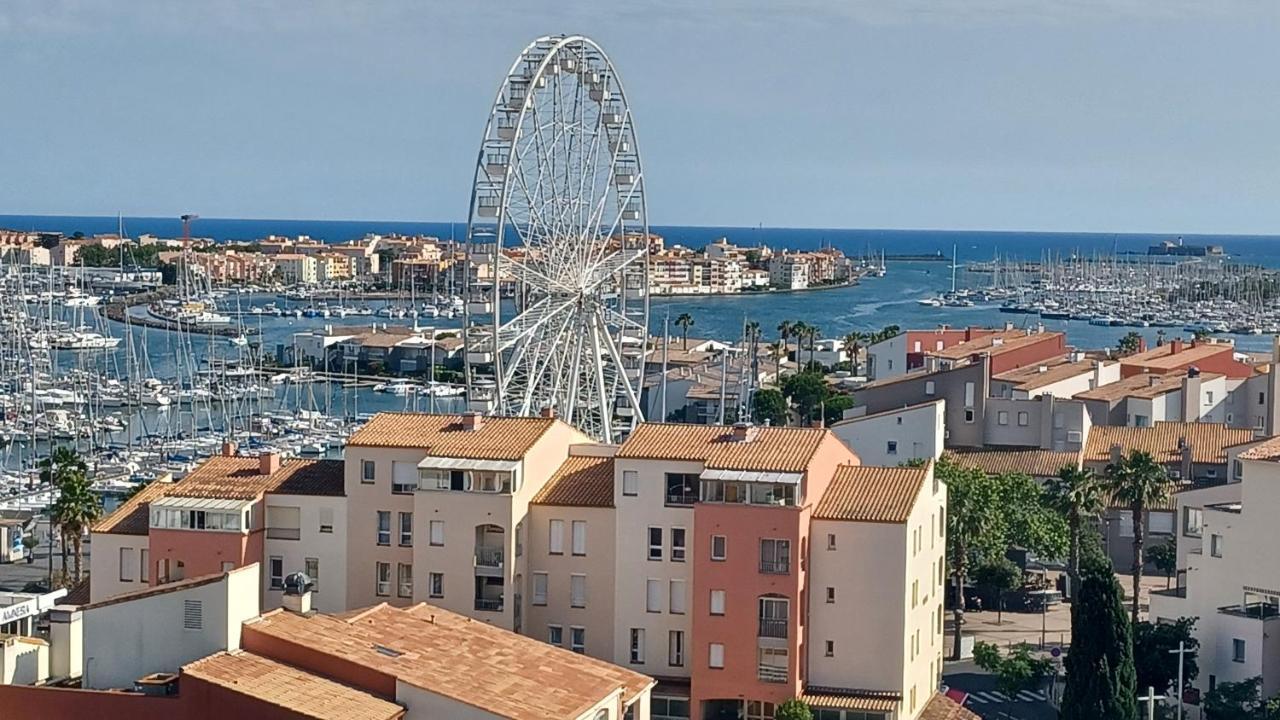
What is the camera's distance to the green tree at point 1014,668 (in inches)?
1505

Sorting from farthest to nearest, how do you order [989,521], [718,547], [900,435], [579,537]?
[900,435]
[989,521]
[579,537]
[718,547]

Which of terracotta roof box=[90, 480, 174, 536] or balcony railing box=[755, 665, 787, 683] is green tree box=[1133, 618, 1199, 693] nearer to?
balcony railing box=[755, 665, 787, 683]

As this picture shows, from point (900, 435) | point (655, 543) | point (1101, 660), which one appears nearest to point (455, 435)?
point (655, 543)

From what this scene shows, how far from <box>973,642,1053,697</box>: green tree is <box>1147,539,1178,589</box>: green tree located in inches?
360

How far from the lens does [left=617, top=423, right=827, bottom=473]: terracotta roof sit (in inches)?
1324

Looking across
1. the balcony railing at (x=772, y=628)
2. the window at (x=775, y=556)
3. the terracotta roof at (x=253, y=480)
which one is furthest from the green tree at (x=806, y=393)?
the balcony railing at (x=772, y=628)

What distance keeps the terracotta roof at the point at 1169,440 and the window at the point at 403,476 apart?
82.6 ft

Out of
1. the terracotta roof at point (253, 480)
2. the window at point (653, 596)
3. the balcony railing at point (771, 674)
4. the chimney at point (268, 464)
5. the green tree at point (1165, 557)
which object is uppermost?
the chimney at point (268, 464)

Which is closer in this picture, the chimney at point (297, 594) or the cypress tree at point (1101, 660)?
the chimney at point (297, 594)

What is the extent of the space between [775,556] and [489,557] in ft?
16.5

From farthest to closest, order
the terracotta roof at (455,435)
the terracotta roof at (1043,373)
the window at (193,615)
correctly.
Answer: the terracotta roof at (1043,373) < the terracotta roof at (455,435) < the window at (193,615)

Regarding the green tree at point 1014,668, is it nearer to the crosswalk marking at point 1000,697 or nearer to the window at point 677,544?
the crosswalk marking at point 1000,697

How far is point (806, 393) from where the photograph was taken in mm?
85188

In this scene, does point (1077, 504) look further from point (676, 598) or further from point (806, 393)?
point (806, 393)
